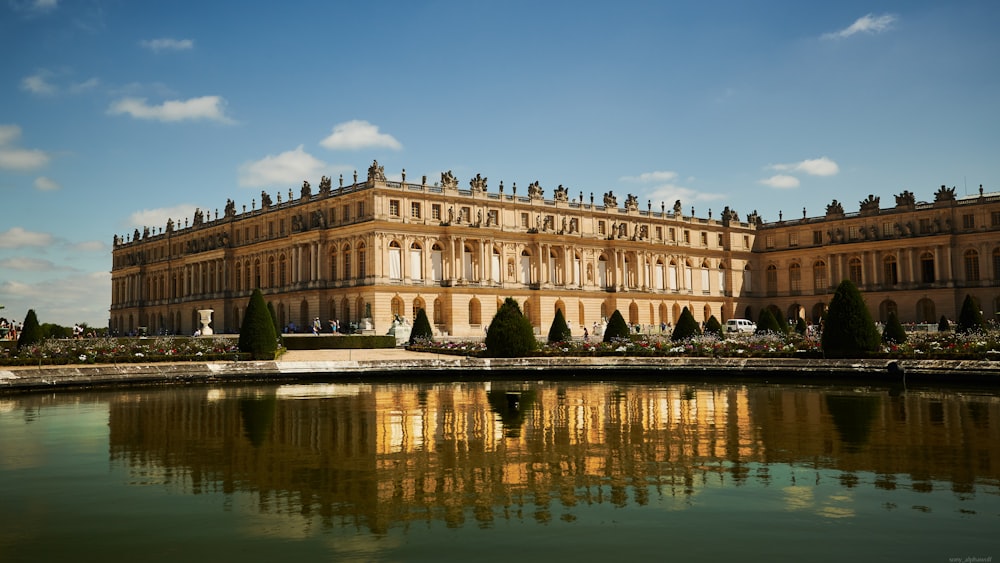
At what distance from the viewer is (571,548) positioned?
6.57 m

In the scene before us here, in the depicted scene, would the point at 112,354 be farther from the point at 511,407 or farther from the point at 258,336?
the point at 511,407

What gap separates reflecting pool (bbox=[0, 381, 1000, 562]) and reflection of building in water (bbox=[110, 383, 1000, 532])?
0.17ft

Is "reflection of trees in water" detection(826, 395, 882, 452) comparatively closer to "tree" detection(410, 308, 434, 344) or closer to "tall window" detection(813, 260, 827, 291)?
"tree" detection(410, 308, 434, 344)

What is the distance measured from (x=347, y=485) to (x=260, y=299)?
2365 cm

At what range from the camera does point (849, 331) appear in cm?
2458

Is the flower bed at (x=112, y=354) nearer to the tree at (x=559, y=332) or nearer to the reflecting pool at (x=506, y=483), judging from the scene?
the reflecting pool at (x=506, y=483)

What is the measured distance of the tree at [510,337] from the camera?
29391 mm

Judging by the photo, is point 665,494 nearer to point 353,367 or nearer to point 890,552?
point 890,552

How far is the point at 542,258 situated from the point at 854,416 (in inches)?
1943

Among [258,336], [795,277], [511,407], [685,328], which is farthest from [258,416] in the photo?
[795,277]

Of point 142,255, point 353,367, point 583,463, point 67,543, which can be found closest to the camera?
point 67,543

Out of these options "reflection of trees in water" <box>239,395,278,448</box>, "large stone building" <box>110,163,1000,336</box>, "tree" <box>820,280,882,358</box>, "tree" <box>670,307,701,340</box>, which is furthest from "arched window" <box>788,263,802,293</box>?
"reflection of trees in water" <box>239,395,278,448</box>

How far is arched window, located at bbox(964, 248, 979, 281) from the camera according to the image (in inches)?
2569

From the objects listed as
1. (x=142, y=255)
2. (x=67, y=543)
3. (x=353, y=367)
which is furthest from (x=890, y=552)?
(x=142, y=255)
